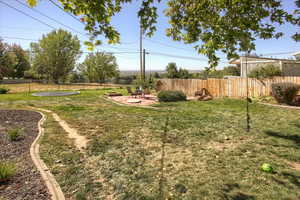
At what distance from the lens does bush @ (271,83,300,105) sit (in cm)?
811

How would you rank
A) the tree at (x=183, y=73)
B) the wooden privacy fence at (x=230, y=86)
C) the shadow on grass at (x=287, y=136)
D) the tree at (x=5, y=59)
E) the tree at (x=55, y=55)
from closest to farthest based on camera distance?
1. the shadow on grass at (x=287, y=136)
2. the wooden privacy fence at (x=230, y=86)
3. the tree at (x=5, y=59)
4. the tree at (x=183, y=73)
5. the tree at (x=55, y=55)

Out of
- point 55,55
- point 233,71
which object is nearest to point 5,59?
point 55,55

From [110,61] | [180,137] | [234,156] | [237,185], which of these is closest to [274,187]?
[237,185]

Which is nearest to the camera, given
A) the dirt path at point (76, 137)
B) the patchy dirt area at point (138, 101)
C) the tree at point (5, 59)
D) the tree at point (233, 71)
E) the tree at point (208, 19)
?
the tree at point (208, 19)

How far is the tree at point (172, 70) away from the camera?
25625mm

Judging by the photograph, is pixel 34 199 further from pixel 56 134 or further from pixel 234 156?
pixel 234 156

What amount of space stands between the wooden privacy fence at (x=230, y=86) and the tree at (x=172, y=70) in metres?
9.92

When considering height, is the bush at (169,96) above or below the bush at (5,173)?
above

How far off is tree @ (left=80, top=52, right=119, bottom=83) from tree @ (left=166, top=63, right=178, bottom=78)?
15267 mm

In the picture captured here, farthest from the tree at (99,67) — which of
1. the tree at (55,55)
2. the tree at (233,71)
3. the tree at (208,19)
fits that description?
the tree at (208,19)

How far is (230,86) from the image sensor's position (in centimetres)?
1186

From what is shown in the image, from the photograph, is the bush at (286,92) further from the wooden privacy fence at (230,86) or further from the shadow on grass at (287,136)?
the shadow on grass at (287,136)

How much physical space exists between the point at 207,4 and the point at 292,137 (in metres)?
3.79

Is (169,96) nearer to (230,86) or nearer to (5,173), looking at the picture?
(230,86)
